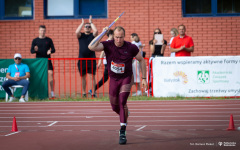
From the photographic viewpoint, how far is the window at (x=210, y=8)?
20844 millimetres

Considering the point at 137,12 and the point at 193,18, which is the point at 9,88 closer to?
the point at 137,12

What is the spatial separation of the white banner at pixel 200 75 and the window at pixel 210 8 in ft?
18.1

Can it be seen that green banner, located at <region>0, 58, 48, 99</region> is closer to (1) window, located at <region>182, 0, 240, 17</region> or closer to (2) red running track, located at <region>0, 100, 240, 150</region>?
(2) red running track, located at <region>0, 100, 240, 150</region>

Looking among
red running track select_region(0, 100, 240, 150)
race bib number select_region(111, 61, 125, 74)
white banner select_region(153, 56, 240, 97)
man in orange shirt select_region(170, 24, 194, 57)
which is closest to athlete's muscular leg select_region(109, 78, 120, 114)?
race bib number select_region(111, 61, 125, 74)

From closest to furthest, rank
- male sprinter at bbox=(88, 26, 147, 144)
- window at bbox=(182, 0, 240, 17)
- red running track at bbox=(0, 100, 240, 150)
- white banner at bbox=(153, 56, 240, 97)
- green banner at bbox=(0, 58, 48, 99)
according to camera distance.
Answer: red running track at bbox=(0, 100, 240, 150) < male sprinter at bbox=(88, 26, 147, 144) < white banner at bbox=(153, 56, 240, 97) < green banner at bbox=(0, 58, 48, 99) < window at bbox=(182, 0, 240, 17)

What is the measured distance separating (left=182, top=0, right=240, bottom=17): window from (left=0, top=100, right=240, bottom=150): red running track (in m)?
6.93

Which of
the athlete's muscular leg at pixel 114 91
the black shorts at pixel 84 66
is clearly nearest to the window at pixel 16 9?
the black shorts at pixel 84 66

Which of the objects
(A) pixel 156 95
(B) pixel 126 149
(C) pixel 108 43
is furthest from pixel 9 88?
(B) pixel 126 149

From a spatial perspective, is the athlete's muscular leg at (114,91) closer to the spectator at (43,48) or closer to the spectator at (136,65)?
the spectator at (136,65)

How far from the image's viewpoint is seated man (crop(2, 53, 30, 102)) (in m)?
15.6

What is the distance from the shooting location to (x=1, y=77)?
1623cm

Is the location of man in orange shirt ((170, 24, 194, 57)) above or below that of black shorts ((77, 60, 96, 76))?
above

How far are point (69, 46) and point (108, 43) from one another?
12.9 metres

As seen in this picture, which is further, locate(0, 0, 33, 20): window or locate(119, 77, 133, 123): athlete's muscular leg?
locate(0, 0, 33, 20): window
